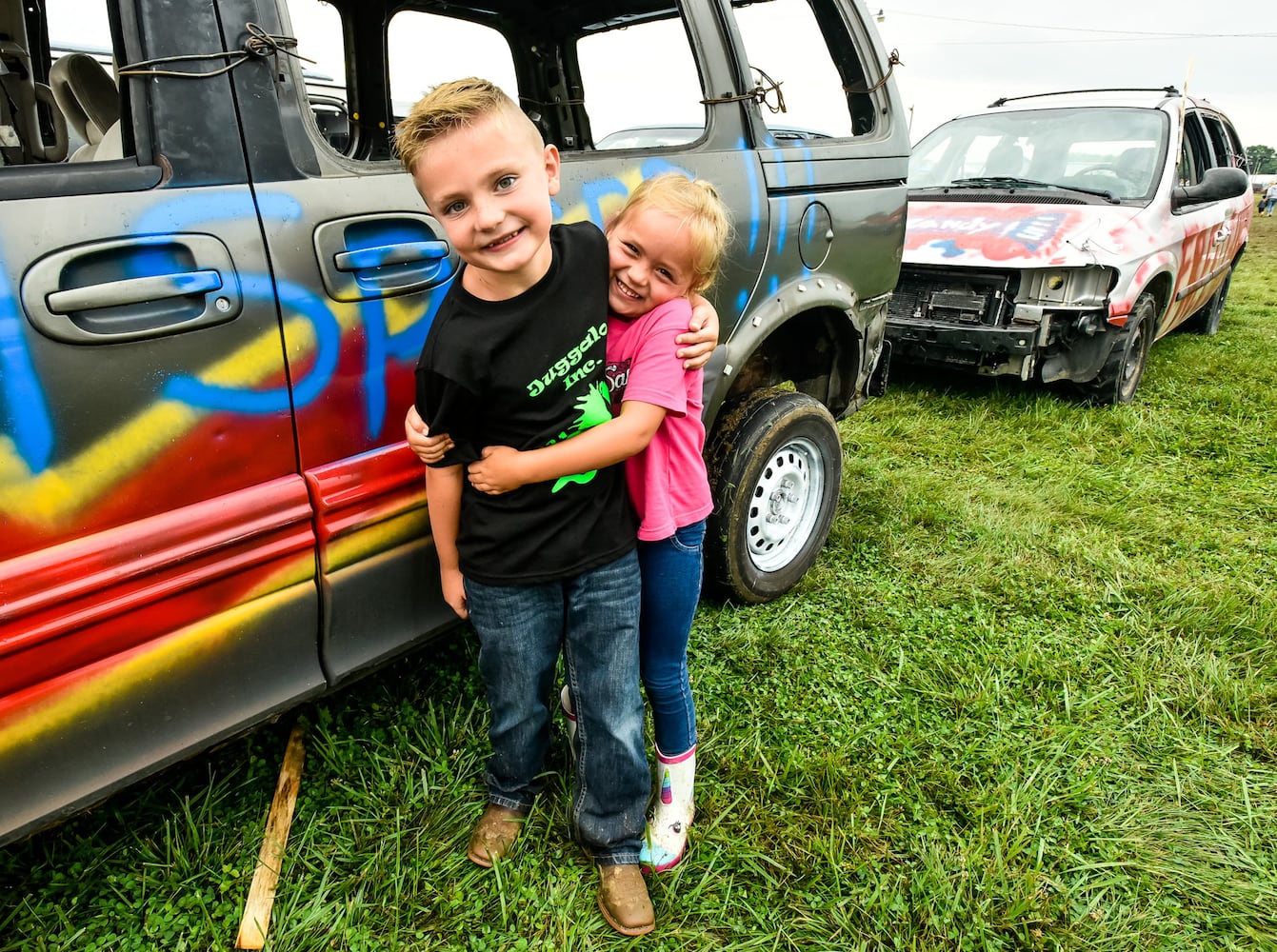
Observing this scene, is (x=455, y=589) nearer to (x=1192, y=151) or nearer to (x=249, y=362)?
(x=249, y=362)

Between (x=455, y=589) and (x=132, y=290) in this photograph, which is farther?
(x=455, y=589)

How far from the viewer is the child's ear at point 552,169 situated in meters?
1.45

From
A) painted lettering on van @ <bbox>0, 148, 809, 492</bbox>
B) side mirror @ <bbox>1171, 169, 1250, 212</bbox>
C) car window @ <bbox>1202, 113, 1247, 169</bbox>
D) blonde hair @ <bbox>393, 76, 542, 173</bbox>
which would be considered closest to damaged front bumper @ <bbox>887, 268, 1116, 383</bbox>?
side mirror @ <bbox>1171, 169, 1250, 212</bbox>

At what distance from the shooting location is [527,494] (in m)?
1.53

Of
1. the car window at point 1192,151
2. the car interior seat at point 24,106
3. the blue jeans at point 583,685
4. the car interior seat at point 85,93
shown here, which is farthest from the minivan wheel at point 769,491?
the car window at point 1192,151

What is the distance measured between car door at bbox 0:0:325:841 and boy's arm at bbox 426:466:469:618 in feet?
0.80

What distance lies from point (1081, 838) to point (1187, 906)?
9.0 inches

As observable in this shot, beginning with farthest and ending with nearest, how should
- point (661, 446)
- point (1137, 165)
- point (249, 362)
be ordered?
point (1137, 165), point (661, 446), point (249, 362)

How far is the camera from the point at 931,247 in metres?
4.71

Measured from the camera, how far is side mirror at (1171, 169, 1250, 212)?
476cm

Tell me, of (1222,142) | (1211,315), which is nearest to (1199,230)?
(1222,142)

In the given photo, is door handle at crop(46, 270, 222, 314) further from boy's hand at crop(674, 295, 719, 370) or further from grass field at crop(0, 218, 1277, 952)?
grass field at crop(0, 218, 1277, 952)

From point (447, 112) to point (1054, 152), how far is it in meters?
5.13

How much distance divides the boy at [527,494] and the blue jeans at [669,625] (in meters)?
0.07
